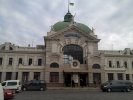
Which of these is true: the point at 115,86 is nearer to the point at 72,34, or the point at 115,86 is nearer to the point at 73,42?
the point at 73,42

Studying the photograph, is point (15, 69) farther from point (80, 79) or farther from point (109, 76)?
point (109, 76)

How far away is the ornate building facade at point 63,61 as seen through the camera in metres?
43.3

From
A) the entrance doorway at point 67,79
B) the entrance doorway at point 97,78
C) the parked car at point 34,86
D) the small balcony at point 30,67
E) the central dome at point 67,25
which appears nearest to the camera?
the parked car at point 34,86

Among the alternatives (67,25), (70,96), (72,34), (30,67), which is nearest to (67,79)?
(30,67)

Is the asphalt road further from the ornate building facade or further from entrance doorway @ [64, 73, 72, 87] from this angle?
entrance doorway @ [64, 73, 72, 87]

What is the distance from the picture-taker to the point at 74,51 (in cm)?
4694

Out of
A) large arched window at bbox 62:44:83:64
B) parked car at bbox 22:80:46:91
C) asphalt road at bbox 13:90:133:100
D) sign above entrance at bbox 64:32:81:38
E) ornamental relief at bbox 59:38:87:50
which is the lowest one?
asphalt road at bbox 13:90:133:100

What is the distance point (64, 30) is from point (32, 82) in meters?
17.1

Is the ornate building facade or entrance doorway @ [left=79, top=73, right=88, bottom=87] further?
entrance doorway @ [left=79, top=73, right=88, bottom=87]

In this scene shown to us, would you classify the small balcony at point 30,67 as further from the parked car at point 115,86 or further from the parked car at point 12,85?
the parked car at point 115,86

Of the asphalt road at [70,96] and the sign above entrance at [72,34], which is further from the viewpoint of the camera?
the sign above entrance at [72,34]

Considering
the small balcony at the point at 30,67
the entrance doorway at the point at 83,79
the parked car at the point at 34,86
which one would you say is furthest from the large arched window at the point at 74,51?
the parked car at the point at 34,86

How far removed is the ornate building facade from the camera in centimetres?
4334

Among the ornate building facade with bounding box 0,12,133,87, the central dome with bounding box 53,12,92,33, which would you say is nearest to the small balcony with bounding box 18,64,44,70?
the ornate building facade with bounding box 0,12,133,87
